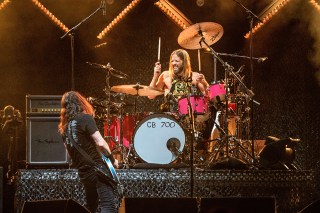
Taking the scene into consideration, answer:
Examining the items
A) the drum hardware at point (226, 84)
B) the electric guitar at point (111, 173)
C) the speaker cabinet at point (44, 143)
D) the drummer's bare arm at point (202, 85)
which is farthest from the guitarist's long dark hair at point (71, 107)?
the drummer's bare arm at point (202, 85)

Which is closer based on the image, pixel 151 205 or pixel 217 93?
pixel 151 205

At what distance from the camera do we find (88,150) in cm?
562

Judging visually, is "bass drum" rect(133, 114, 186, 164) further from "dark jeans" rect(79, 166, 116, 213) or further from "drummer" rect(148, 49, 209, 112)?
"dark jeans" rect(79, 166, 116, 213)

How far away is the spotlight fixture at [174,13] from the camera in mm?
9938

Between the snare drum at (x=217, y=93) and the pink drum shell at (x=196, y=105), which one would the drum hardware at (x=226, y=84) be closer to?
the snare drum at (x=217, y=93)

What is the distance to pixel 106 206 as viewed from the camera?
17.9 ft

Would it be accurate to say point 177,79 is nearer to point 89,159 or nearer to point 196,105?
point 196,105

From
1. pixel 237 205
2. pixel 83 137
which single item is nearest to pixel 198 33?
pixel 83 137

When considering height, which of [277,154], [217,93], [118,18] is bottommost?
[277,154]

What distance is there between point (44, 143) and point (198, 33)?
3.13 meters

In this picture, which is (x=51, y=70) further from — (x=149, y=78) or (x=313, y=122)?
(x=313, y=122)

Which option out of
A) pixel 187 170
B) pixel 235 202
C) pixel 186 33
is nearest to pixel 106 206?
pixel 187 170

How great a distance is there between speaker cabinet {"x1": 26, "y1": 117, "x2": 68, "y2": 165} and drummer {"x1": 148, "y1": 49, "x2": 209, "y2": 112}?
179 cm

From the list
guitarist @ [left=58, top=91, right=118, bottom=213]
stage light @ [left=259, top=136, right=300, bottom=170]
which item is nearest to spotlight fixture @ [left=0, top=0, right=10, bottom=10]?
guitarist @ [left=58, top=91, right=118, bottom=213]
